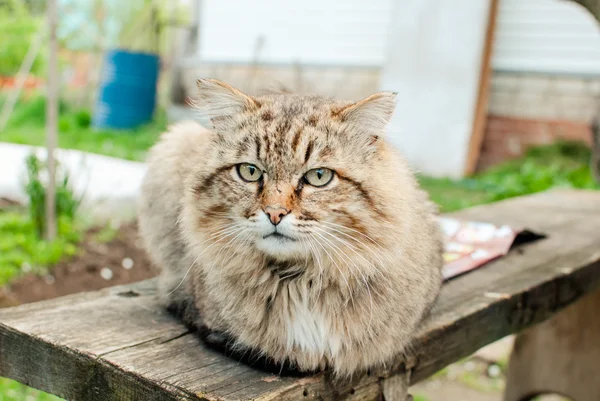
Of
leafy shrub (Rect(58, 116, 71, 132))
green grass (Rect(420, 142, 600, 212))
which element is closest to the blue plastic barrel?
leafy shrub (Rect(58, 116, 71, 132))

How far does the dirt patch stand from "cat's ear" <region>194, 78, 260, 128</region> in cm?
198

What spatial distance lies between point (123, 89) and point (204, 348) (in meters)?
10.0

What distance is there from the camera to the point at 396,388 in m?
1.87

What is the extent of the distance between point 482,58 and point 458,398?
450 centimetres

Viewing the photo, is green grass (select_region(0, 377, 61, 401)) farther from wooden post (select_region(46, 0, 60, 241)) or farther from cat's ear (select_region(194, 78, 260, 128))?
cat's ear (select_region(194, 78, 260, 128))

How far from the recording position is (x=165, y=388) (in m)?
1.46

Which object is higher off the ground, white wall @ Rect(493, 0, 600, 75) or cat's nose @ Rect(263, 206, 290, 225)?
white wall @ Rect(493, 0, 600, 75)

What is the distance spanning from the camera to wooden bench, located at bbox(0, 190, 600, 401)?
1545mm

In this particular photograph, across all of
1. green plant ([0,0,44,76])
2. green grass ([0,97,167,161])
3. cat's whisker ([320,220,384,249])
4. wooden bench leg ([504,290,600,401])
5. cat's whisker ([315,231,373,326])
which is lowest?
wooden bench leg ([504,290,600,401])

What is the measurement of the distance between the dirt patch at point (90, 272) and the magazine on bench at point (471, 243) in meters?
1.69

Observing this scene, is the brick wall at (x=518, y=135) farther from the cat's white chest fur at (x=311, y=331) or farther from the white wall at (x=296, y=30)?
the cat's white chest fur at (x=311, y=331)

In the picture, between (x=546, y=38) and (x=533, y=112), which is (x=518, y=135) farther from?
(x=546, y=38)

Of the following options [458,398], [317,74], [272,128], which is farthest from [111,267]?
[317,74]

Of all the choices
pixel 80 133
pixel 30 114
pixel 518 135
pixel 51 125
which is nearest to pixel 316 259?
Result: pixel 51 125
